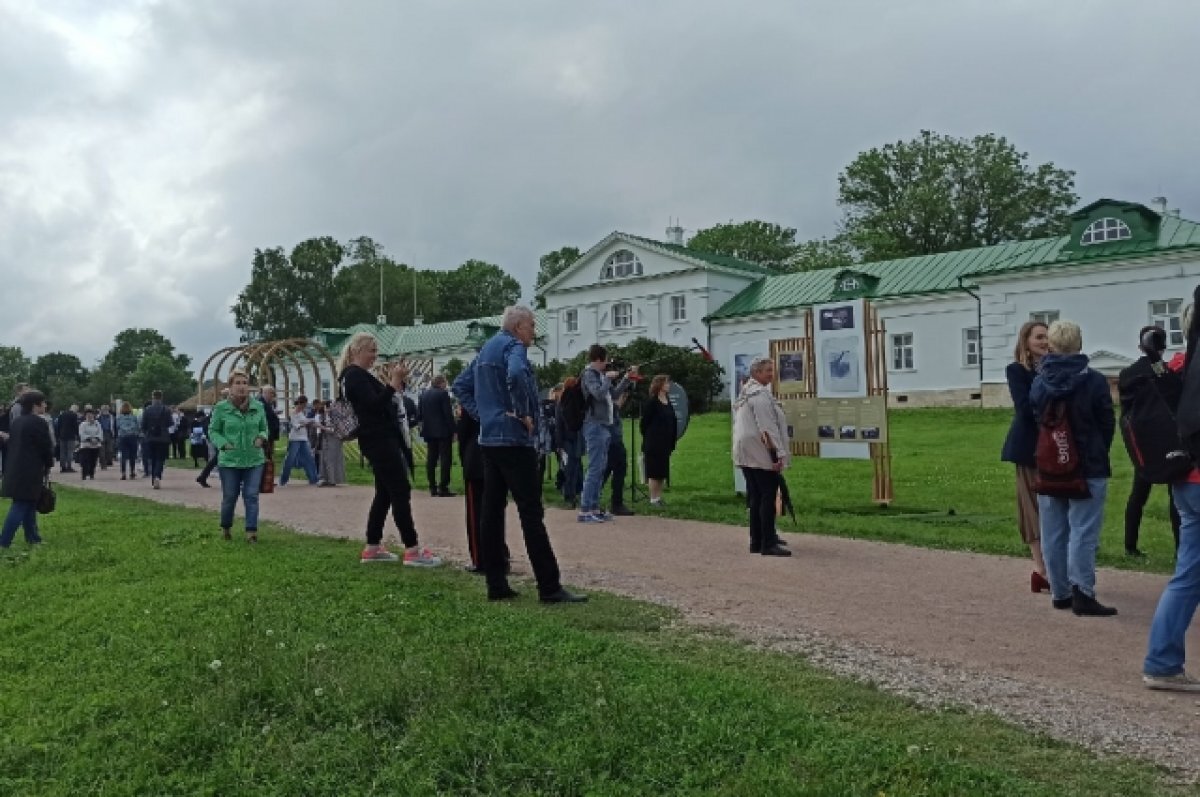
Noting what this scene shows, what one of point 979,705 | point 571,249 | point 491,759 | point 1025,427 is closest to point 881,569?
point 1025,427

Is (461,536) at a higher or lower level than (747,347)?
lower

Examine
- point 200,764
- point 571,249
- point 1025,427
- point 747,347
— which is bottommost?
point 200,764

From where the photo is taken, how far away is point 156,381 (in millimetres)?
122250

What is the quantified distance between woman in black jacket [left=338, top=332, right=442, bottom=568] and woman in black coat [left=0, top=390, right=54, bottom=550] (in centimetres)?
464

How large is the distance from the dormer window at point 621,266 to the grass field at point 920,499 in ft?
101

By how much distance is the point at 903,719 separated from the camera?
4.67 metres

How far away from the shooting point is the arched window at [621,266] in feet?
190

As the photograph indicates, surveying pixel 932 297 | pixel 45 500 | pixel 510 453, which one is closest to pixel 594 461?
pixel 510 453

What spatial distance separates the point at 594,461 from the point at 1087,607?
6771 mm

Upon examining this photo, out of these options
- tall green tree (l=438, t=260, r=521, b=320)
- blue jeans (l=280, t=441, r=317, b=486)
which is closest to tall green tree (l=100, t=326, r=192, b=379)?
tall green tree (l=438, t=260, r=521, b=320)

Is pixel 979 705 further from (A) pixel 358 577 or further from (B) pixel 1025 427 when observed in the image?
(A) pixel 358 577

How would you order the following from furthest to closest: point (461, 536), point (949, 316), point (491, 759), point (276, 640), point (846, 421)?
point (949, 316)
point (846, 421)
point (461, 536)
point (276, 640)
point (491, 759)

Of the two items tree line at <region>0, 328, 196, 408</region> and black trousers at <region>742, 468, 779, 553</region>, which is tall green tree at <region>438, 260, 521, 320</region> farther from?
black trousers at <region>742, 468, 779, 553</region>

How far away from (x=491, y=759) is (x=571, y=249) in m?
90.1
